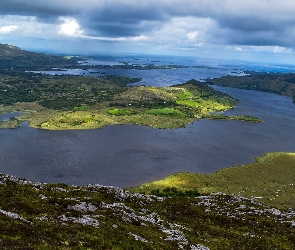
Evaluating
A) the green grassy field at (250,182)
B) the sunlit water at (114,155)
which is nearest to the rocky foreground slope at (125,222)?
the green grassy field at (250,182)

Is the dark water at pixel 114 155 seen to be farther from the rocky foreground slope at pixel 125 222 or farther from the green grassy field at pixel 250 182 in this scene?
the rocky foreground slope at pixel 125 222

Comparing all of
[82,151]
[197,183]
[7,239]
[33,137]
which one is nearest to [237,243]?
[7,239]

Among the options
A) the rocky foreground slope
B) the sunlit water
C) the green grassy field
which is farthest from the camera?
the sunlit water

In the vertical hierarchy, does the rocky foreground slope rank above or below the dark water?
above

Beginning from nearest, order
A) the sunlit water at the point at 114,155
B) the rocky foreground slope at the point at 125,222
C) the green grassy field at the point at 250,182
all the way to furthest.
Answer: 1. the rocky foreground slope at the point at 125,222
2. the green grassy field at the point at 250,182
3. the sunlit water at the point at 114,155

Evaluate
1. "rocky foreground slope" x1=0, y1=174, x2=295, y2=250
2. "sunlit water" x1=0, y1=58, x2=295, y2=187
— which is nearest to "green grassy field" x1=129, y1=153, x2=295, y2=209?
"sunlit water" x1=0, y1=58, x2=295, y2=187

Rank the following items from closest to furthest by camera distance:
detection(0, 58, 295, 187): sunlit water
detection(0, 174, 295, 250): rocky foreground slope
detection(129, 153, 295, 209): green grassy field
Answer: detection(0, 174, 295, 250): rocky foreground slope
detection(129, 153, 295, 209): green grassy field
detection(0, 58, 295, 187): sunlit water

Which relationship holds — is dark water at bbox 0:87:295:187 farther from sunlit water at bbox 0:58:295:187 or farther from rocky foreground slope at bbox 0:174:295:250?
rocky foreground slope at bbox 0:174:295:250
